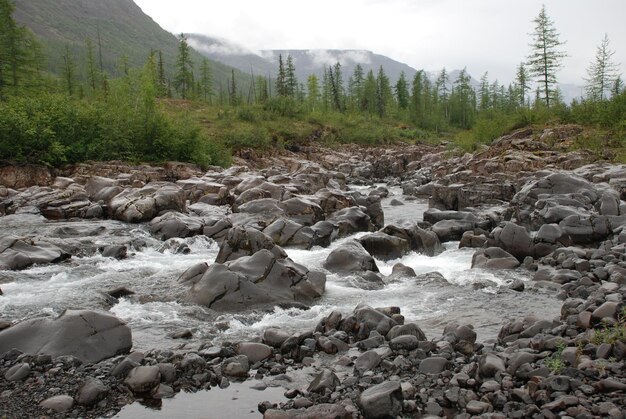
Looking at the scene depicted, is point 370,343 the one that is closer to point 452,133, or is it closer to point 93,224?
point 93,224

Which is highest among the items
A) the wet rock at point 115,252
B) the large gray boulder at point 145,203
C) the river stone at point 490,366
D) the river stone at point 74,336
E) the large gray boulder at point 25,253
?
the large gray boulder at point 145,203

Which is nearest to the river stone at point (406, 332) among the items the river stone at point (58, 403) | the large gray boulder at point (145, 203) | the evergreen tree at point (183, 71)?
the river stone at point (58, 403)

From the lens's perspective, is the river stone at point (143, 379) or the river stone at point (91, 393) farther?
the river stone at point (143, 379)

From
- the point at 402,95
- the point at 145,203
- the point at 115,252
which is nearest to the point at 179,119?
the point at 145,203

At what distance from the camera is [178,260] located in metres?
18.1

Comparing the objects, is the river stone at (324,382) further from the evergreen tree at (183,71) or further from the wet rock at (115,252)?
the evergreen tree at (183,71)

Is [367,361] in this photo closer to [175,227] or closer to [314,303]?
[314,303]

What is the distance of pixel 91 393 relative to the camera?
782cm

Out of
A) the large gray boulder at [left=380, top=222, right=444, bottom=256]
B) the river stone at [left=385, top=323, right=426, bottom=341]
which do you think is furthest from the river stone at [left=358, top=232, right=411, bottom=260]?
the river stone at [left=385, top=323, right=426, bottom=341]

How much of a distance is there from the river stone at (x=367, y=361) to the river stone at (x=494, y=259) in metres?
9.22

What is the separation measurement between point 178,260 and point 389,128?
71713 millimetres

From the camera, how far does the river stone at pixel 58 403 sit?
294 inches

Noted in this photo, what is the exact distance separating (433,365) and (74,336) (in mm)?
6599

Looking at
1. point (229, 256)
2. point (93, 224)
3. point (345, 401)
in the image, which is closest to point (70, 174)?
point (93, 224)
